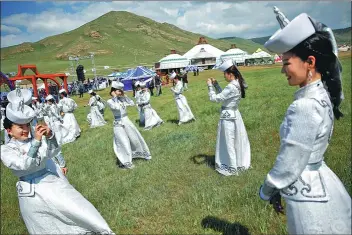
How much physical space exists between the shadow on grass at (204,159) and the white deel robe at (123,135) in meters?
1.36

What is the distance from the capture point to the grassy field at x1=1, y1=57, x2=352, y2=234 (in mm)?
4559

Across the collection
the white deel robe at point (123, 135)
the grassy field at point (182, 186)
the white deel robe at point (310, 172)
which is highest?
the white deel robe at point (310, 172)

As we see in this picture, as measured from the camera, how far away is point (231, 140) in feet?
20.8

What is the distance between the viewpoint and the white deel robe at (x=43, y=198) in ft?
11.0

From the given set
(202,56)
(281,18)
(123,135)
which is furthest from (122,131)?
(202,56)

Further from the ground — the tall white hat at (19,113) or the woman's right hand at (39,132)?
the tall white hat at (19,113)

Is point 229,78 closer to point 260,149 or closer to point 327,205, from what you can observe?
point 260,149

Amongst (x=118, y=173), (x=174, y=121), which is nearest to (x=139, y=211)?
(x=118, y=173)

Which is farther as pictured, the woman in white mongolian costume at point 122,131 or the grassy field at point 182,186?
the woman in white mongolian costume at point 122,131

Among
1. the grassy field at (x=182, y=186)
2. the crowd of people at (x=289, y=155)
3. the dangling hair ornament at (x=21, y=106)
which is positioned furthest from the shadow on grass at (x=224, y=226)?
the dangling hair ornament at (x=21, y=106)

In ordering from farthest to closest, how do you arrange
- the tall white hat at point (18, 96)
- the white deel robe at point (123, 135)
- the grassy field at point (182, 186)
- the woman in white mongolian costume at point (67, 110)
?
the woman in white mongolian costume at point (67, 110) → the white deel robe at point (123, 135) → the grassy field at point (182, 186) → the tall white hat at point (18, 96)

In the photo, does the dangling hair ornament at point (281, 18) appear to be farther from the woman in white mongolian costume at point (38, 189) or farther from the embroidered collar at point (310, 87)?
the woman in white mongolian costume at point (38, 189)

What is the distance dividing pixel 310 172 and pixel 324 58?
2.74ft

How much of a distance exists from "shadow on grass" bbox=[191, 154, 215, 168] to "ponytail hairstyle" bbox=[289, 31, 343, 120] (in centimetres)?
487
